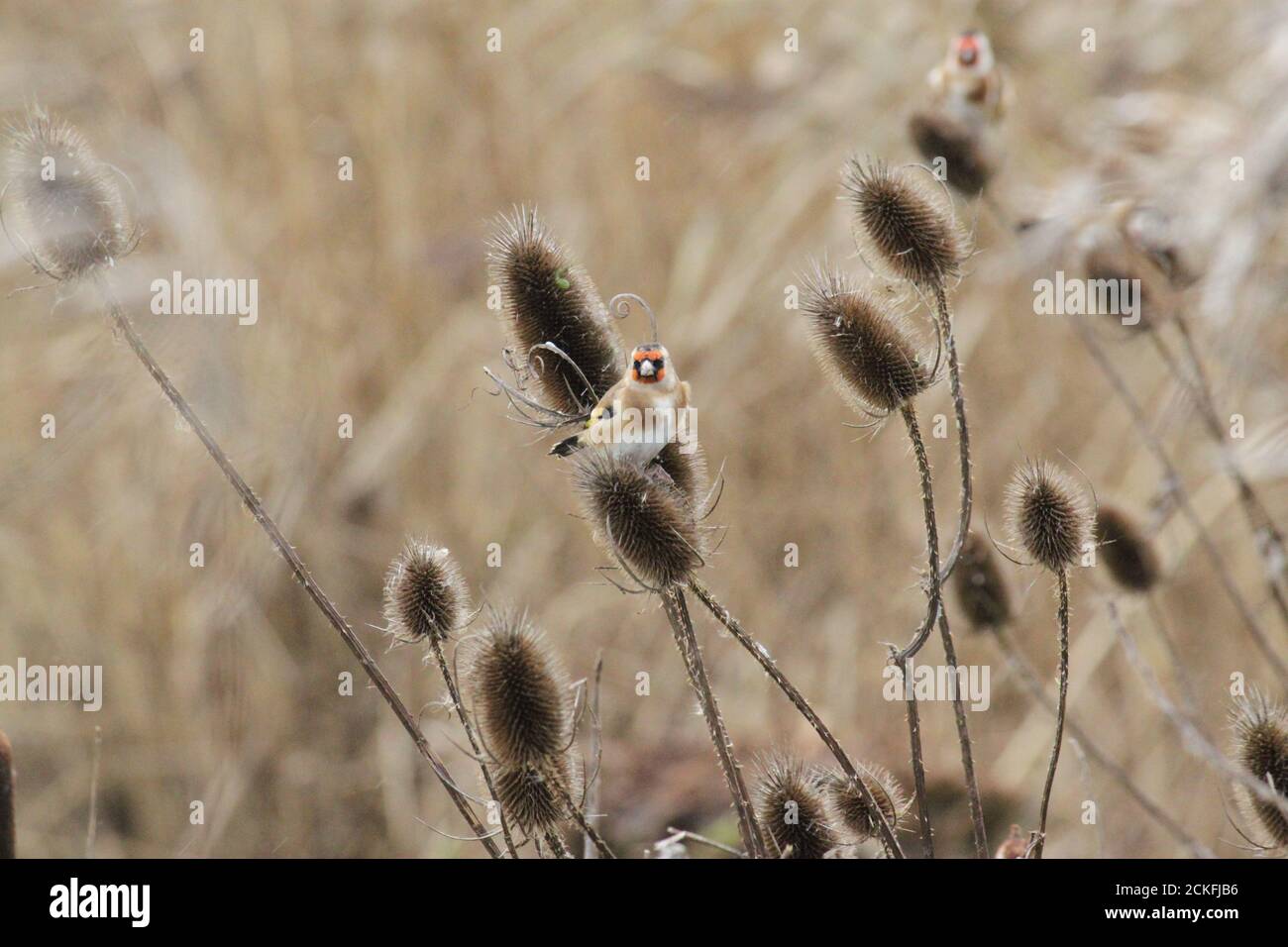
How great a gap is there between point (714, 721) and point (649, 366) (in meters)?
0.21

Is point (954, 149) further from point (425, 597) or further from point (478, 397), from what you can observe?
point (478, 397)

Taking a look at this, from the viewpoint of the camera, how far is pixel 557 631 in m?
2.71

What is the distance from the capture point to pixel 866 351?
0.77 metres

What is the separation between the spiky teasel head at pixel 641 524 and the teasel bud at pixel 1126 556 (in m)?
0.48

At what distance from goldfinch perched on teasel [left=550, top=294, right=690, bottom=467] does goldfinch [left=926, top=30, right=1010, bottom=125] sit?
0.62 metres

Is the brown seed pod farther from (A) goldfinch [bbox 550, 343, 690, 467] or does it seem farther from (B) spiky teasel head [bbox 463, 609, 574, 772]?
(B) spiky teasel head [bbox 463, 609, 574, 772]

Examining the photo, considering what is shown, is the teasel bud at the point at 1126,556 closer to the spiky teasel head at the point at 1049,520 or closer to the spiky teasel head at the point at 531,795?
the spiky teasel head at the point at 1049,520

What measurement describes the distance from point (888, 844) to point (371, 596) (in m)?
2.42

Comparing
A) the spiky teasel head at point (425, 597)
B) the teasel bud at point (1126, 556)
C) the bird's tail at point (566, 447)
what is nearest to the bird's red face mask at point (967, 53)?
the teasel bud at point (1126, 556)

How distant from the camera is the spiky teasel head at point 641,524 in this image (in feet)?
2.25

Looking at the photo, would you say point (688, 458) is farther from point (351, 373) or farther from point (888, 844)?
point (351, 373)

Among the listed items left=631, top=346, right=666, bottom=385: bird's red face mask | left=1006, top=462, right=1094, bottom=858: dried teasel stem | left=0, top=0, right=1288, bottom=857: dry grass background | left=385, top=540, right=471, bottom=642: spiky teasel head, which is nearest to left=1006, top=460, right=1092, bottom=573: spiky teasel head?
left=1006, top=462, right=1094, bottom=858: dried teasel stem
